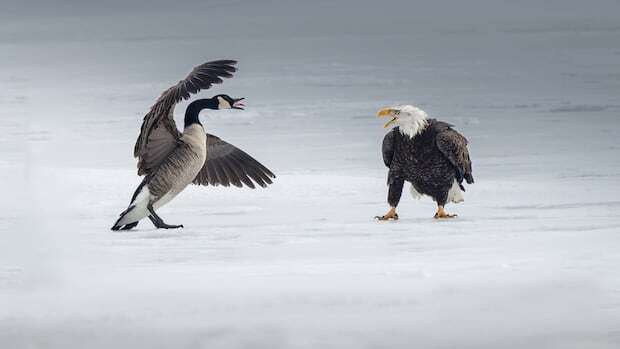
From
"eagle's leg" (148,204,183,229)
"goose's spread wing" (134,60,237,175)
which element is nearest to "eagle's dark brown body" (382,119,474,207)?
"goose's spread wing" (134,60,237,175)

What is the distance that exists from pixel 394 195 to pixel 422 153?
303mm

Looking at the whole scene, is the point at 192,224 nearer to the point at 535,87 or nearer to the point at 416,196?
the point at 416,196

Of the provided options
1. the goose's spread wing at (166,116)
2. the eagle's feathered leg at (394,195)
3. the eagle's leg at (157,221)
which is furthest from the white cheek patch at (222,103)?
the eagle's feathered leg at (394,195)

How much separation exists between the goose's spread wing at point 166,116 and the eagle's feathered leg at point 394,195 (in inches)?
47.5

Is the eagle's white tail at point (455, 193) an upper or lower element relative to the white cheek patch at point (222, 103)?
lower

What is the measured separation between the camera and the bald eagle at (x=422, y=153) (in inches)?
281

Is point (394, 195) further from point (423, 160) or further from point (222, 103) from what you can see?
point (222, 103)

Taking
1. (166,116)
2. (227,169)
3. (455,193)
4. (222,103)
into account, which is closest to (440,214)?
(455,193)

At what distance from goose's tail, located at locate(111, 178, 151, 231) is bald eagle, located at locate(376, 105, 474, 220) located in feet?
4.30

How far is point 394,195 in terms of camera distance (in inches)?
289

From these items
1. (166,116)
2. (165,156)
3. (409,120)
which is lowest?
(165,156)

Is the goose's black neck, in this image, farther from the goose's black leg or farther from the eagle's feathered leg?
the eagle's feathered leg

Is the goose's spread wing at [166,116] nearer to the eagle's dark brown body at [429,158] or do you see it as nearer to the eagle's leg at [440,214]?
the eagle's dark brown body at [429,158]

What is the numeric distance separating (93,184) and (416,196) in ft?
7.58
